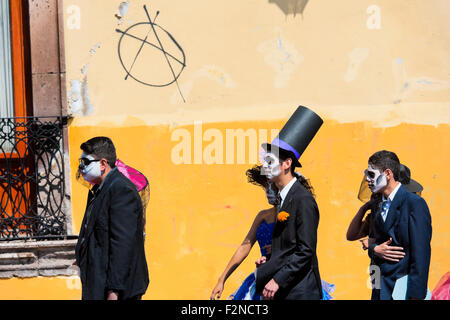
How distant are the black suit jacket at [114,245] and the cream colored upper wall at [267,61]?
7.72 feet

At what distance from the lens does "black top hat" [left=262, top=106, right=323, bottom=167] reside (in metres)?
4.91

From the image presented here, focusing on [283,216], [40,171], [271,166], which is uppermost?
[271,166]

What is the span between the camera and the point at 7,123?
269 inches

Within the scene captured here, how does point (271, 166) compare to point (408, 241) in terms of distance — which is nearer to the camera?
point (408, 241)

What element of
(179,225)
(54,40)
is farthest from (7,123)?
(179,225)

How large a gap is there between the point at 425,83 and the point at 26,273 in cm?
461

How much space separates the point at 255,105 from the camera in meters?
6.81

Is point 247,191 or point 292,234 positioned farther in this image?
point 247,191

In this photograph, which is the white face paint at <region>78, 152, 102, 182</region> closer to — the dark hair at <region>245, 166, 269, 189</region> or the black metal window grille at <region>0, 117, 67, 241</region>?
the dark hair at <region>245, 166, 269, 189</region>

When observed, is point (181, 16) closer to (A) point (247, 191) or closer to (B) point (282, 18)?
(B) point (282, 18)

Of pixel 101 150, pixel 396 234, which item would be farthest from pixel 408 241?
pixel 101 150

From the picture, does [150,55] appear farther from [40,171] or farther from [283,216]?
[283,216]

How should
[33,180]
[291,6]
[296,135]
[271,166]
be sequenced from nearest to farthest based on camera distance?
[271,166]
[296,135]
[291,6]
[33,180]

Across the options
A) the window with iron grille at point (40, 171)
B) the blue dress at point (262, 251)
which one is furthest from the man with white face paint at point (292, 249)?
the window with iron grille at point (40, 171)
